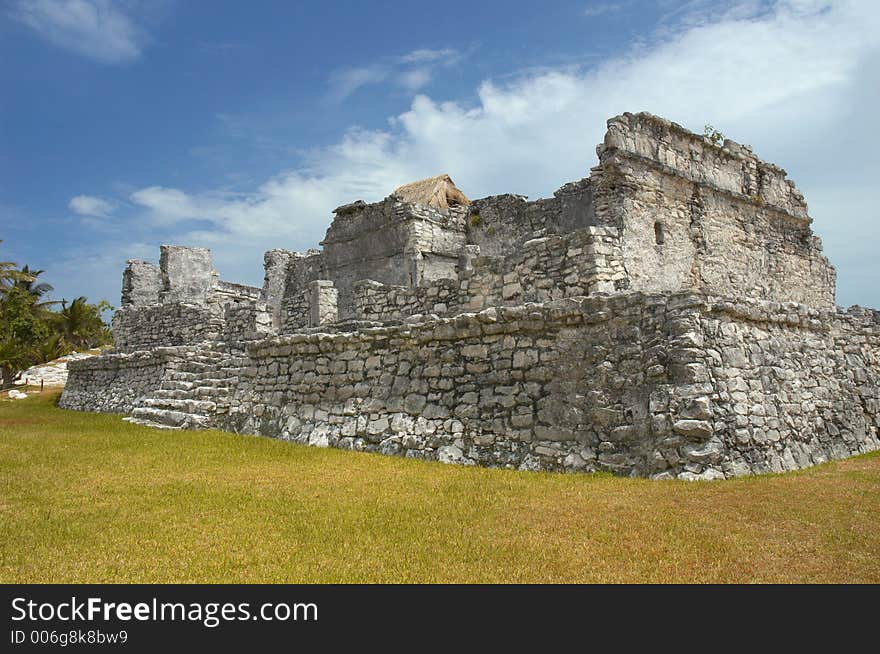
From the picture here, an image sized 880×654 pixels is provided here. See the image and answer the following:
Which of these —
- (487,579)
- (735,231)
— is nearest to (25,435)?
(487,579)

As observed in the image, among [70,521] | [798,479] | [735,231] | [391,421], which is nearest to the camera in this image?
[70,521]

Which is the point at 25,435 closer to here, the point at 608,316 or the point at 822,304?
the point at 608,316

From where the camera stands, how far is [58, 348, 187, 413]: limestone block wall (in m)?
16.7

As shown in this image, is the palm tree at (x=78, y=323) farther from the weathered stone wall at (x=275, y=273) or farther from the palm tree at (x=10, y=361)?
the weathered stone wall at (x=275, y=273)

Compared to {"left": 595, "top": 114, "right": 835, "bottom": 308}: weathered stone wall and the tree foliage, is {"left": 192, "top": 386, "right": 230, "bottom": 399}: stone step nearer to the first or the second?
{"left": 595, "top": 114, "right": 835, "bottom": 308}: weathered stone wall

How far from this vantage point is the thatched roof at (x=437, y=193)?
2494 centimetres

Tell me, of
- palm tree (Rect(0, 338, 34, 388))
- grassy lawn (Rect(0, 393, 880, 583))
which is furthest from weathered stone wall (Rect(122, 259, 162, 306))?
grassy lawn (Rect(0, 393, 880, 583))

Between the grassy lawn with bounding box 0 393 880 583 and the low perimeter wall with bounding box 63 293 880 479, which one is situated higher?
the low perimeter wall with bounding box 63 293 880 479

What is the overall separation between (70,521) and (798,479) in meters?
7.39

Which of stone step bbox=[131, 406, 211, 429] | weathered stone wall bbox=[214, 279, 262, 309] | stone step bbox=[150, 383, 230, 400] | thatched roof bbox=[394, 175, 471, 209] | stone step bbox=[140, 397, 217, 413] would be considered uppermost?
thatched roof bbox=[394, 175, 471, 209]

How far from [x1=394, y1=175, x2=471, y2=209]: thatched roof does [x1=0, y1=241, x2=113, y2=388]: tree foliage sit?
726 inches

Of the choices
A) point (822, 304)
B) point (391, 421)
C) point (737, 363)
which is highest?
point (822, 304)

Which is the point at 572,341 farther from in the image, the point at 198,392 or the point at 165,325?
the point at 165,325

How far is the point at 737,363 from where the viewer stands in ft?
26.2
